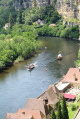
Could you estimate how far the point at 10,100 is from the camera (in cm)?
4672

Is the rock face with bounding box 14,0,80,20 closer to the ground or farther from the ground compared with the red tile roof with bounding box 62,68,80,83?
farther from the ground

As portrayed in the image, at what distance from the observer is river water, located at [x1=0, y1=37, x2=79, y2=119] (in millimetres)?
46681

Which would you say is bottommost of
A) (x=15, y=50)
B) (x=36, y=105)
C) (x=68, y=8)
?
(x=15, y=50)

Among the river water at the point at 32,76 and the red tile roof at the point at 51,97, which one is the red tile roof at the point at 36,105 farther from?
the river water at the point at 32,76

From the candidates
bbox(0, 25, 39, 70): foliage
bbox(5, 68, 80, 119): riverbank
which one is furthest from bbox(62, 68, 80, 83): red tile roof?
bbox(0, 25, 39, 70): foliage

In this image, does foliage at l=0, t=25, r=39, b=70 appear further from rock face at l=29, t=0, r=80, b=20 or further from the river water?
rock face at l=29, t=0, r=80, b=20

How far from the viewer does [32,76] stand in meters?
58.9

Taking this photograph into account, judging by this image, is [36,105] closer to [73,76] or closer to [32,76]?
[73,76]

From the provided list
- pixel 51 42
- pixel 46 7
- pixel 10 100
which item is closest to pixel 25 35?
pixel 51 42

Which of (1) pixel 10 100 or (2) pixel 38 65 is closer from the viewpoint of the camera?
(1) pixel 10 100

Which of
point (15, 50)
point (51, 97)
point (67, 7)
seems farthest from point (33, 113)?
point (67, 7)

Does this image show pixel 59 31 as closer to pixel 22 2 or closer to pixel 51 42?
pixel 51 42

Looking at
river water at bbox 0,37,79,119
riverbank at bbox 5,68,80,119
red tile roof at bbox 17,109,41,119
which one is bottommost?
river water at bbox 0,37,79,119

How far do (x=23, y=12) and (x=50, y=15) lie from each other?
41.0 ft
